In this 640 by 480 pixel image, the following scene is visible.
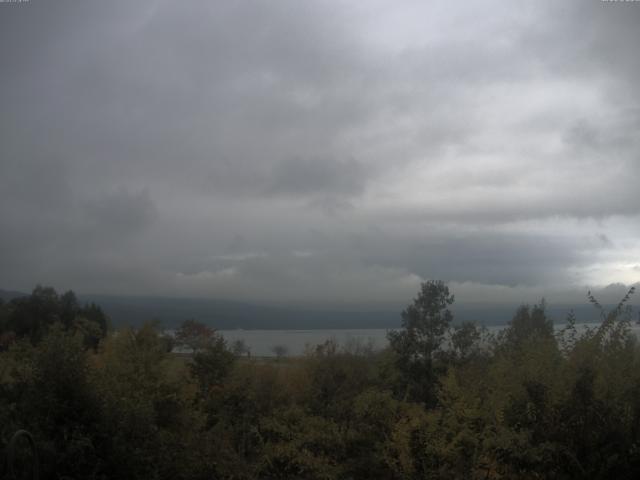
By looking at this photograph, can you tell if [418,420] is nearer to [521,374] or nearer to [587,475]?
[521,374]

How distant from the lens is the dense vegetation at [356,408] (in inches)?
405

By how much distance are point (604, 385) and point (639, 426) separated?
100cm

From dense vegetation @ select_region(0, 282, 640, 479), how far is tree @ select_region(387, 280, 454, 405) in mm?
43

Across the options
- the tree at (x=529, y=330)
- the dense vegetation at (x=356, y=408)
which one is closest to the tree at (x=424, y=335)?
the dense vegetation at (x=356, y=408)

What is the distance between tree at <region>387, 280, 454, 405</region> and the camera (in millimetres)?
22250

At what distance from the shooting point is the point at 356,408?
15.9 metres

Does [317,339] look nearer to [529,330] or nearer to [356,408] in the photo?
[356,408]

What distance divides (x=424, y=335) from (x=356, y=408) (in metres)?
7.10

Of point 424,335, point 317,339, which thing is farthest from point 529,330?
point 317,339

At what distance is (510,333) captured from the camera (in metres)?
17.8

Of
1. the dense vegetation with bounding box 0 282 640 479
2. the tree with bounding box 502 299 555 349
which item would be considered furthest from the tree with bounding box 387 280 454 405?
the tree with bounding box 502 299 555 349

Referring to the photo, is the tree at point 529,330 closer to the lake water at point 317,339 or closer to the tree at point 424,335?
the lake water at point 317,339

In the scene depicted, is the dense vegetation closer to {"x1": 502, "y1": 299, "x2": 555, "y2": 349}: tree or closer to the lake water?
{"x1": 502, "y1": 299, "x2": 555, "y2": 349}: tree

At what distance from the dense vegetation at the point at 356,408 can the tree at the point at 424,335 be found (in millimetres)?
43
